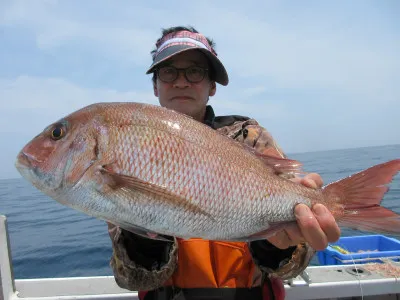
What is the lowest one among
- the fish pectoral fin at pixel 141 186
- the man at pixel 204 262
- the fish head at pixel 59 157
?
the man at pixel 204 262

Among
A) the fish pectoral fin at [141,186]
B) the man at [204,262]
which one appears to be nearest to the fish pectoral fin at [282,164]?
the man at [204,262]

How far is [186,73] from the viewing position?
3.00 m

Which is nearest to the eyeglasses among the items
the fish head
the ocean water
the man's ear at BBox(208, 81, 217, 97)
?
the man's ear at BBox(208, 81, 217, 97)

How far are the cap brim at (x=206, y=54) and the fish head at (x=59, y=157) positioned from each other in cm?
112

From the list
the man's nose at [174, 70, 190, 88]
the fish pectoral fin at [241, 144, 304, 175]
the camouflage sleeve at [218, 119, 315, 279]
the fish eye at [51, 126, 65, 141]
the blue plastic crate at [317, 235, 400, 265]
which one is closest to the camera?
the fish eye at [51, 126, 65, 141]

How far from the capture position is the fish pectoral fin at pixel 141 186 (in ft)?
5.47

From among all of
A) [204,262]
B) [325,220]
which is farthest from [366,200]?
[204,262]

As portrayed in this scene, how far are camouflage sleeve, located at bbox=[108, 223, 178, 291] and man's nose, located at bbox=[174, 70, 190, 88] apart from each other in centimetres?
139

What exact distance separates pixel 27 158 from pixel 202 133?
3.27ft

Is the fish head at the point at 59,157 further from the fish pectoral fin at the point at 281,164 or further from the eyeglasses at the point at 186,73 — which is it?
the eyeglasses at the point at 186,73

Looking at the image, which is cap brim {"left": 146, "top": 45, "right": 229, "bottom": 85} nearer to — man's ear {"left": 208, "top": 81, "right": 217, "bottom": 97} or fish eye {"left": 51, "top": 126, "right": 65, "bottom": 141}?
man's ear {"left": 208, "top": 81, "right": 217, "bottom": 97}

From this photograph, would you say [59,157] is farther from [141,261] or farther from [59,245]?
[59,245]

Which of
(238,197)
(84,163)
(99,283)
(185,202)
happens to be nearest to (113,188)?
(84,163)

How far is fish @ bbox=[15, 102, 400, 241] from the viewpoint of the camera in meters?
1.69
